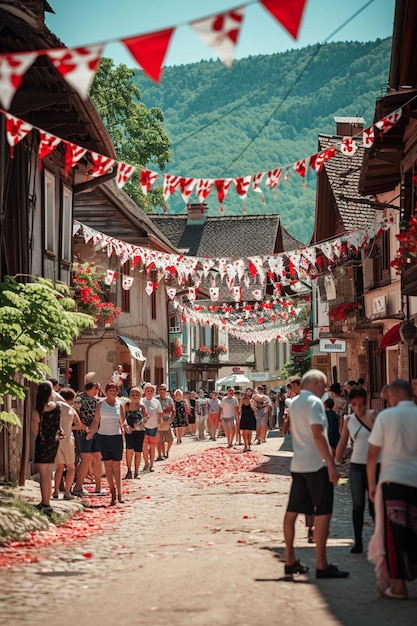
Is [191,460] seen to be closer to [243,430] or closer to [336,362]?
[243,430]

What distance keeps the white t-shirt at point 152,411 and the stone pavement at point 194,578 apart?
7.22 meters

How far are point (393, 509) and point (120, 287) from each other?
98.6 feet

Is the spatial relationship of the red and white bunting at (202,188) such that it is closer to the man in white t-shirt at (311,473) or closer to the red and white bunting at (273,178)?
the red and white bunting at (273,178)

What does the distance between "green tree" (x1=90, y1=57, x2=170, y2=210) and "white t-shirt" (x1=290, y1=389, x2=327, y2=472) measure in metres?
40.6

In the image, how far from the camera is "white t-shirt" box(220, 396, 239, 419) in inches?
1281

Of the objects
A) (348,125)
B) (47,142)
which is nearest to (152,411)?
(47,142)

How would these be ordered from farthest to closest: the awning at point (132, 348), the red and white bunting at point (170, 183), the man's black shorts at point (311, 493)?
the awning at point (132, 348) → the red and white bunting at point (170, 183) → the man's black shorts at point (311, 493)

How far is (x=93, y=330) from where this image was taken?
36.3m

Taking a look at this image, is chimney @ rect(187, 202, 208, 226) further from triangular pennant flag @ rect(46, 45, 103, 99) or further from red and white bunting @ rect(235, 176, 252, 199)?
triangular pennant flag @ rect(46, 45, 103, 99)

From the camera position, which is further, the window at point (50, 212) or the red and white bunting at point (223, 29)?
the window at point (50, 212)

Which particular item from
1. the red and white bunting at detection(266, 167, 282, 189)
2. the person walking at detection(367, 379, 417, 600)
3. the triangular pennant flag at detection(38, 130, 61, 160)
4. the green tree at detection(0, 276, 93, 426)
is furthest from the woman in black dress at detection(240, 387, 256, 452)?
the person walking at detection(367, 379, 417, 600)

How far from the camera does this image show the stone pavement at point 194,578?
Result: 26.6 ft

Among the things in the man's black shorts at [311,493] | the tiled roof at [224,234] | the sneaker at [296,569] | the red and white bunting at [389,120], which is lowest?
the sneaker at [296,569]

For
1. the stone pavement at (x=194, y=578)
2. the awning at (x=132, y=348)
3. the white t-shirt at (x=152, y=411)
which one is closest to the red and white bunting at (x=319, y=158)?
the stone pavement at (x=194, y=578)
